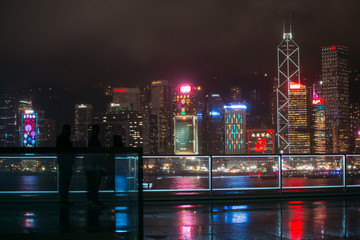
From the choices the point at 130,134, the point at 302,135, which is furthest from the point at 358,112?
the point at 130,134

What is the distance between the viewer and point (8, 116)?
429ft

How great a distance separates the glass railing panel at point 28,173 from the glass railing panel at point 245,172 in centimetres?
822

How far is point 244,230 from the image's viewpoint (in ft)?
27.9

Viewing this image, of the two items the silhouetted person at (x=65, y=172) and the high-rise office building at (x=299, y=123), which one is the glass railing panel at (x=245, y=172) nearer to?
the silhouetted person at (x=65, y=172)

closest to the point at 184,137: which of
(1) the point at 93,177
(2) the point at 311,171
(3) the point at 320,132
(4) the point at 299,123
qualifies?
(4) the point at 299,123

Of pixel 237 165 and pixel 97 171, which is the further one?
pixel 237 165

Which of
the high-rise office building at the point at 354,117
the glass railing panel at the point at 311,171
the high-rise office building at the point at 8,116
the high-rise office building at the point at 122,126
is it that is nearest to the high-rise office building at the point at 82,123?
the high-rise office building at the point at 122,126

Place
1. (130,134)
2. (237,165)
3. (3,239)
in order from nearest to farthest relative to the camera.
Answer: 1. (3,239)
2. (237,165)
3. (130,134)

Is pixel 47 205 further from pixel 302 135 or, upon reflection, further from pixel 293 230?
pixel 302 135

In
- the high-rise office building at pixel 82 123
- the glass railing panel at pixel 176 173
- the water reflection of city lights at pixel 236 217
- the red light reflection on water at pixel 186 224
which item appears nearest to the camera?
the red light reflection on water at pixel 186 224

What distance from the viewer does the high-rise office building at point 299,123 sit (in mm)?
185750

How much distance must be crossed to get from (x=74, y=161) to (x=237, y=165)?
9.93 meters

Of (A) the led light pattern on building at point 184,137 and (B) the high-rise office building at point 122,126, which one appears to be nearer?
(A) the led light pattern on building at point 184,137

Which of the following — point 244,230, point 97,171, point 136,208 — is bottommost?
point 244,230
